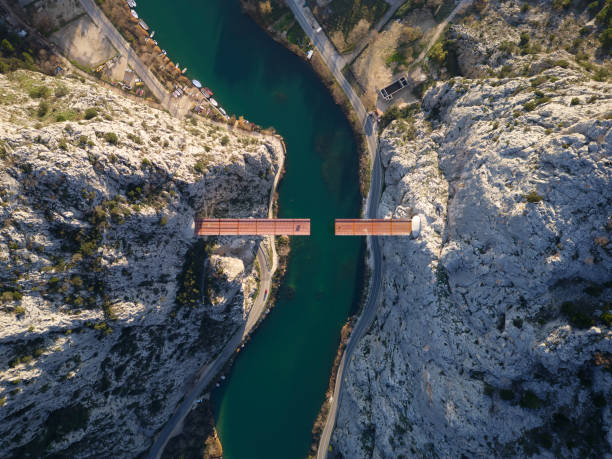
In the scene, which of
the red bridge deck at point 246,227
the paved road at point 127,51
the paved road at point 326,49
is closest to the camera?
the red bridge deck at point 246,227

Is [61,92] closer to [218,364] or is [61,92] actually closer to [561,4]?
[218,364]

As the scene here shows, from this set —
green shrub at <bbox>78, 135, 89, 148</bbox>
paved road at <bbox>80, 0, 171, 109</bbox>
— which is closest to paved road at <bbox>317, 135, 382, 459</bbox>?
paved road at <bbox>80, 0, 171, 109</bbox>

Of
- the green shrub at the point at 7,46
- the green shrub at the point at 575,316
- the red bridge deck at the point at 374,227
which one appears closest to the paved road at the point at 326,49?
the red bridge deck at the point at 374,227

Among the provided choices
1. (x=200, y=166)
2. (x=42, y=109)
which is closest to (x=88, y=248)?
(x=200, y=166)

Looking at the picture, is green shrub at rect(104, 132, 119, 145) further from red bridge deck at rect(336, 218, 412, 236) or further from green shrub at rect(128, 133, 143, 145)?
red bridge deck at rect(336, 218, 412, 236)

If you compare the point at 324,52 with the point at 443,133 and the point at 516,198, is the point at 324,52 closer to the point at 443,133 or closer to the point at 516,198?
the point at 443,133

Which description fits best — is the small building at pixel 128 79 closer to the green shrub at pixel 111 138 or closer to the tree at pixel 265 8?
the green shrub at pixel 111 138

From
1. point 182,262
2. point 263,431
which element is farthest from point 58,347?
point 263,431
